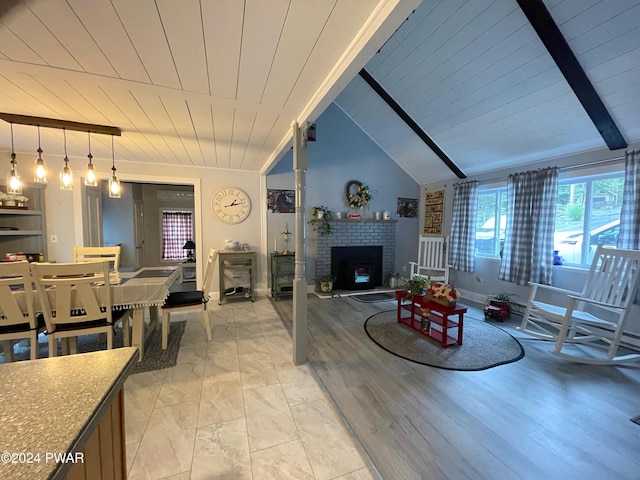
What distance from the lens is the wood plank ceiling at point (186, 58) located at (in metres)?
1.16

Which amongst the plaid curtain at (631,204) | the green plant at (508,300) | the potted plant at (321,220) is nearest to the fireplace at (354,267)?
the potted plant at (321,220)

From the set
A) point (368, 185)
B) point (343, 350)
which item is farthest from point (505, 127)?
point (343, 350)

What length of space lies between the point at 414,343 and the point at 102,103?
3.50 m

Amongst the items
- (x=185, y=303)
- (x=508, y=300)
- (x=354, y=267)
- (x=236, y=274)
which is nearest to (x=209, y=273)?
(x=185, y=303)

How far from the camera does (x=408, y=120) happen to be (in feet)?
13.6

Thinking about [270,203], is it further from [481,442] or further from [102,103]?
[481,442]

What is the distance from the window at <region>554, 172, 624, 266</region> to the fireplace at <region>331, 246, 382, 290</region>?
108 inches

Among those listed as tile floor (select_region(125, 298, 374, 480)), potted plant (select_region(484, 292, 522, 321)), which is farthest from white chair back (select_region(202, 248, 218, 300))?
potted plant (select_region(484, 292, 522, 321))

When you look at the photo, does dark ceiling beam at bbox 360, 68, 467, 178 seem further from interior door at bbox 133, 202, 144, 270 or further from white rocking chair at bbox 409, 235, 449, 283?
interior door at bbox 133, 202, 144, 270

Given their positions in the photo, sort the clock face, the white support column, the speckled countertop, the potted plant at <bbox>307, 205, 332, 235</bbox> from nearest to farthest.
A: the speckled countertop < the white support column < the clock face < the potted plant at <bbox>307, 205, 332, 235</bbox>

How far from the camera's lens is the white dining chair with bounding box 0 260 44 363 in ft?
5.97

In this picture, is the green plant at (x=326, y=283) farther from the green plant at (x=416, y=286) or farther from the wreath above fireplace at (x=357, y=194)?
the green plant at (x=416, y=286)

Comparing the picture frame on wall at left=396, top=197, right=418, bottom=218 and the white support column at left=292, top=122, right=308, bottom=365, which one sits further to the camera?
the picture frame on wall at left=396, top=197, right=418, bottom=218

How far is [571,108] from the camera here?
2.78 m
